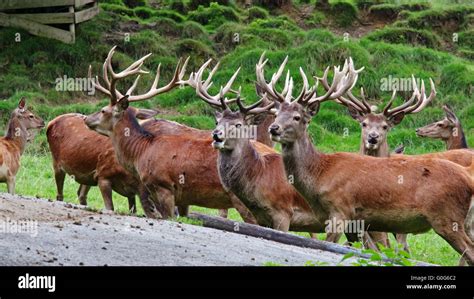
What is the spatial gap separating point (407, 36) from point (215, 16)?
4.24 meters

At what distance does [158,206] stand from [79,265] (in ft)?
16.7

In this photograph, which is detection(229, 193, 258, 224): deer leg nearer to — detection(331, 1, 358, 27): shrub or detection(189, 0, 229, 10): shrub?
detection(331, 1, 358, 27): shrub

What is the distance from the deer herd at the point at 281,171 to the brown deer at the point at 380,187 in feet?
0.04

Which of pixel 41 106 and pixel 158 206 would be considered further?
pixel 41 106

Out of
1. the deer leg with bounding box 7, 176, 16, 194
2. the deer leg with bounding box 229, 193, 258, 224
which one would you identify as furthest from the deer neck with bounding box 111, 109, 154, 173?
the deer leg with bounding box 7, 176, 16, 194

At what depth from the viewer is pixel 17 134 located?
18453mm

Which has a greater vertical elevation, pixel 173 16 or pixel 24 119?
pixel 173 16

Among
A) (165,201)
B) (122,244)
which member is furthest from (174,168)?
(122,244)

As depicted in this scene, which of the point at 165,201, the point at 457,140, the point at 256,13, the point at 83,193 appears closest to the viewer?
the point at 165,201

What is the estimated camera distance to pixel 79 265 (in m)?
9.80

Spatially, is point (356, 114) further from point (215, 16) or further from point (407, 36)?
point (215, 16)

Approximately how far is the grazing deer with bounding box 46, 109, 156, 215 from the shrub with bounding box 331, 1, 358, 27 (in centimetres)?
1106
